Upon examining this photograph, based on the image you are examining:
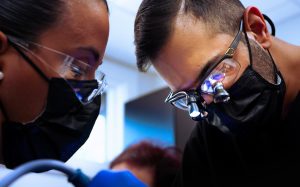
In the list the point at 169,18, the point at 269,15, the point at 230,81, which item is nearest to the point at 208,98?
the point at 230,81

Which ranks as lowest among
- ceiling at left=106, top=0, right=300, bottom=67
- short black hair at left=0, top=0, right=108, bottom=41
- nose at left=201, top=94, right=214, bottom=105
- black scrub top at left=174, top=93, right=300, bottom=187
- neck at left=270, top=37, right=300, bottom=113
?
ceiling at left=106, top=0, right=300, bottom=67

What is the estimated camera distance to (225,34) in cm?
120

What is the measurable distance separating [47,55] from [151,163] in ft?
3.22

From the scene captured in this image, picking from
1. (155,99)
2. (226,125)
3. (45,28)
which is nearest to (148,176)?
(226,125)

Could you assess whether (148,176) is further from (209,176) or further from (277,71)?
(277,71)

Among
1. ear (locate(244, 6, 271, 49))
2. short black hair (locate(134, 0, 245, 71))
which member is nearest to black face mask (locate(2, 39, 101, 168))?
short black hair (locate(134, 0, 245, 71))

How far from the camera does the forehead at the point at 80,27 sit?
95 centimetres

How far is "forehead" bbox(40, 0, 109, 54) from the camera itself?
95 centimetres

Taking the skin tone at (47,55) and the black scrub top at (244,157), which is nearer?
the skin tone at (47,55)

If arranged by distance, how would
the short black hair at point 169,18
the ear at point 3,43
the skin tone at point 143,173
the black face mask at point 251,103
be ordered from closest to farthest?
the ear at point 3,43 → the black face mask at point 251,103 → the short black hair at point 169,18 → the skin tone at point 143,173

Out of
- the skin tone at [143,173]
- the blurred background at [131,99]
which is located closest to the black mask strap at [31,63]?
the skin tone at [143,173]

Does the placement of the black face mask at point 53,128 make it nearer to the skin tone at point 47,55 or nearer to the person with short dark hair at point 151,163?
the skin tone at point 47,55

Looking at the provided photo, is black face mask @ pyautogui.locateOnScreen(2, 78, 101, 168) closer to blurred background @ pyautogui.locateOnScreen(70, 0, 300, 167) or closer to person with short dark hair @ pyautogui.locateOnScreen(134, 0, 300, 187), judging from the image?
person with short dark hair @ pyautogui.locateOnScreen(134, 0, 300, 187)

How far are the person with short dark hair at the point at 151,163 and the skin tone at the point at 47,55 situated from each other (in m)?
0.84
